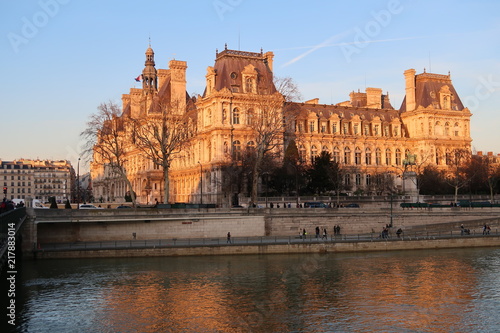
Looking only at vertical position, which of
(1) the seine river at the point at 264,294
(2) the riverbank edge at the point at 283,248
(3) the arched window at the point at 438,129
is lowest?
(1) the seine river at the point at 264,294

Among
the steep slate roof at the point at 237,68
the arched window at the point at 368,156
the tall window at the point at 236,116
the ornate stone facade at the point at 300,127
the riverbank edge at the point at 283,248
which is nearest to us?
the riverbank edge at the point at 283,248

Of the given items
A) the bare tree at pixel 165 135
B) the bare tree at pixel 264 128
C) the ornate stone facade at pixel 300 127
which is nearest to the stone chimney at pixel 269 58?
the ornate stone facade at pixel 300 127

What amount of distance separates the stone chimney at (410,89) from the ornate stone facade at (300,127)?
0.15m

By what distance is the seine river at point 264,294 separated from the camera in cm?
2647

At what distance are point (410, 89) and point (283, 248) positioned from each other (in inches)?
2145

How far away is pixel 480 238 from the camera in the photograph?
51.3 m

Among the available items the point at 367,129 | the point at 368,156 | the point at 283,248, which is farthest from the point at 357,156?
the point at 283,248

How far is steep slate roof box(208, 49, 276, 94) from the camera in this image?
74.6 metres

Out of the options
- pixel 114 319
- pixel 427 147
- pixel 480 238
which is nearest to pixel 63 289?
pixel 114 319

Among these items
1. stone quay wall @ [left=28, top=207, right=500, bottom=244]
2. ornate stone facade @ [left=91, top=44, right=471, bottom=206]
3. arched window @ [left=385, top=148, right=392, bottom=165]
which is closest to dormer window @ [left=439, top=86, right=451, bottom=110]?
ornate stone facade @ [left=91, top=44, right=471, bottom=206]

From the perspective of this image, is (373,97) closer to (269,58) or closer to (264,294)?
(269,58)

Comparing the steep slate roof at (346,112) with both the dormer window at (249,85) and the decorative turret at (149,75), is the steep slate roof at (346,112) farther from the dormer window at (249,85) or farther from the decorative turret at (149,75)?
the decorative turret at (149,75)

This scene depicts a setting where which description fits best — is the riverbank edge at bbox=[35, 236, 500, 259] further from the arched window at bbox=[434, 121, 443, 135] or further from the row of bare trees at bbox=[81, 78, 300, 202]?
the arched window at bbox=[434, 121, 443, 135]

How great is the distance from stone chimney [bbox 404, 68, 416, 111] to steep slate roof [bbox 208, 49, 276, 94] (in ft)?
84.8
